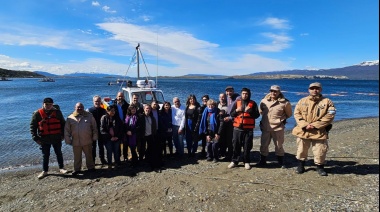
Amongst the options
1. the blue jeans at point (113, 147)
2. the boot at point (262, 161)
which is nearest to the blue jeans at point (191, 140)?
the boot at point (262, 161)

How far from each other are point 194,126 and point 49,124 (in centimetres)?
406

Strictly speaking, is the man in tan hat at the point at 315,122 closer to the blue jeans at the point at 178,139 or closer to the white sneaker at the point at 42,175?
the blue jeans at the point at 178,139

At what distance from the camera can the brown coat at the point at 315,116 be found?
556 centimetres

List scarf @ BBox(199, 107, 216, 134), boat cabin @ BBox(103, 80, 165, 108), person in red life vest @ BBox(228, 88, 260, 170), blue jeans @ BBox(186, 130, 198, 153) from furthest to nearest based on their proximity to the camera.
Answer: boat cabin @ BBox(103, 80, 165, 108), blue jeans @ BBox(186, 130, 198, 153), scarf @ BBox(199, 107, 216, 134), person in red life vest @ BBox(228, 88, 260, 170)

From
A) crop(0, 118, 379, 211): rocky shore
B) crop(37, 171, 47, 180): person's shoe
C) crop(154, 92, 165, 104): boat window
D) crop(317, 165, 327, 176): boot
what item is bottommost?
crop(37, 171, 47, 180): person's shoe

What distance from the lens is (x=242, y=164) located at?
7.13 metres

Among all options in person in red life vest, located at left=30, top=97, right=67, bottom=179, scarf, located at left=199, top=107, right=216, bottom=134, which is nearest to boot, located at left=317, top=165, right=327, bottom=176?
scarf, located at left=199, top=107, right=216, bottom=134

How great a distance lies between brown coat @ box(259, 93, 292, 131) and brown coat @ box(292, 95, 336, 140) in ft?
1.21

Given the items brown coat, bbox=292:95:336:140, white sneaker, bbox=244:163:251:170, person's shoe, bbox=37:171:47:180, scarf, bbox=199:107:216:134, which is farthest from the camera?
scarf, bbox=199:107:216:134

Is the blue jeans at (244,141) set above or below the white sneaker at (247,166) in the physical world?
above

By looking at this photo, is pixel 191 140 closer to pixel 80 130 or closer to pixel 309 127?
pixel 80 130

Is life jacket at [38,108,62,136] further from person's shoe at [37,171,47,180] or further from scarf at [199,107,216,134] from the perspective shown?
scarf at [199,107,216,134]

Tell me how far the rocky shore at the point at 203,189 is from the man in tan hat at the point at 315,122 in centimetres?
61

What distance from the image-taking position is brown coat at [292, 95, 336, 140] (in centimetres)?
556
